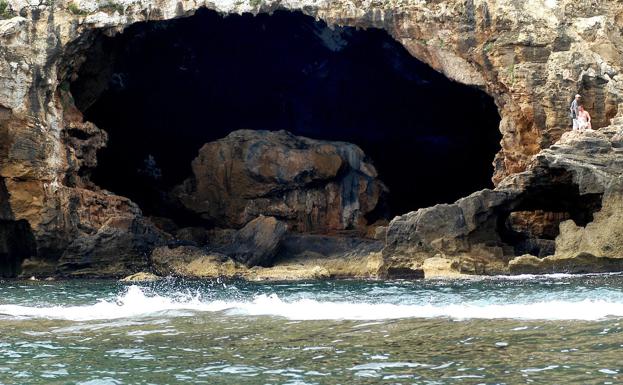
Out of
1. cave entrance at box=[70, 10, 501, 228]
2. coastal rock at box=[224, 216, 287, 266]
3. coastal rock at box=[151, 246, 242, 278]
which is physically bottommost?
coastal rock at box=[151, 246, 242, 278]

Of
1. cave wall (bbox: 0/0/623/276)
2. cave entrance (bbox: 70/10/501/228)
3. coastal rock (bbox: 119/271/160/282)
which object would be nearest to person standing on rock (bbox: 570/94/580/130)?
cave wall (bbox: 0/0/623/276)

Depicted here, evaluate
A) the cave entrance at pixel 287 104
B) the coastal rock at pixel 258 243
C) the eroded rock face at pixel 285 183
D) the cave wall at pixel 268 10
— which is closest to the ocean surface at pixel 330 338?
the cave wall at pixel 268 10

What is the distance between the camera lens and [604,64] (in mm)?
28359

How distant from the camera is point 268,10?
30844mm

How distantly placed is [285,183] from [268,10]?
942 centimetres

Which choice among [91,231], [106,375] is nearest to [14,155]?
[91,231]

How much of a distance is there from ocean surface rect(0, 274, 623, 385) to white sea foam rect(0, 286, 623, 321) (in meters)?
0.03

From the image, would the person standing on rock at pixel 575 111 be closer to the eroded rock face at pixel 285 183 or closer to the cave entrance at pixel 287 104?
the cave entrance at pixel 287 104

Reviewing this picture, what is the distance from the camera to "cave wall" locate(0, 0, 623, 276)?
29.2 metres

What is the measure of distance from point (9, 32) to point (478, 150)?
19.9 m

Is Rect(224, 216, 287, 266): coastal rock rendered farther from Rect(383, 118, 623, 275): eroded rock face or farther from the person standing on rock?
the person standing on rock

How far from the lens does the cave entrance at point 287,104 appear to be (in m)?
37.7

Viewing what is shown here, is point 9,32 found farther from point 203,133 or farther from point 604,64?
point 604,64

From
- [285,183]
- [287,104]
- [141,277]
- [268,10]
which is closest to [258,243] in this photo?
[141,277]
